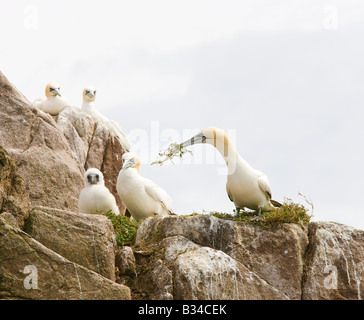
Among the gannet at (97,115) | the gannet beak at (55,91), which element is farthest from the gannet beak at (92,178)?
the gannet beak at (55,91)

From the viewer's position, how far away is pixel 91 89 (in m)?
25.5

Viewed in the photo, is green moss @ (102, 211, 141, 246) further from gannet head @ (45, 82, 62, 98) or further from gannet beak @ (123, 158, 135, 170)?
gannet head @ (45, 82, 62, 98)

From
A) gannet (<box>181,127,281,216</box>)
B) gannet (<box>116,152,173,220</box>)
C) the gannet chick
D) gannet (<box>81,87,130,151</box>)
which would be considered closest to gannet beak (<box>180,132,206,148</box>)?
gannet (<box>181,127,281,216</box>)

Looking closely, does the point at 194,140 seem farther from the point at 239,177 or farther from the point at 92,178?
the point at 92,178

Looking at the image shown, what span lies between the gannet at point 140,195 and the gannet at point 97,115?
7.15 metres

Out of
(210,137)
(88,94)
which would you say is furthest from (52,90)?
(210,137)

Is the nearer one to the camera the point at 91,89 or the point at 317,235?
the point at 317,235

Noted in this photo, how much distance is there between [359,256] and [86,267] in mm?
5019

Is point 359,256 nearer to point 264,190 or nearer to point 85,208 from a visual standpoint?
point 264,190

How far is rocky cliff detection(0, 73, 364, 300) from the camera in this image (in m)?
10.9

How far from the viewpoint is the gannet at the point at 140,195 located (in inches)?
670

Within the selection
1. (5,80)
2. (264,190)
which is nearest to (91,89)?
(5,80)

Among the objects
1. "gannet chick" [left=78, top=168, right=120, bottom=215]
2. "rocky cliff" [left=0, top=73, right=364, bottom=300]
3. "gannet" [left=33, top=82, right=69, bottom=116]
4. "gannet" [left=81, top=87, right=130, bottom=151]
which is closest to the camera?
"rocky cliff" [left=0, top=73, right=364, bottom=300]
